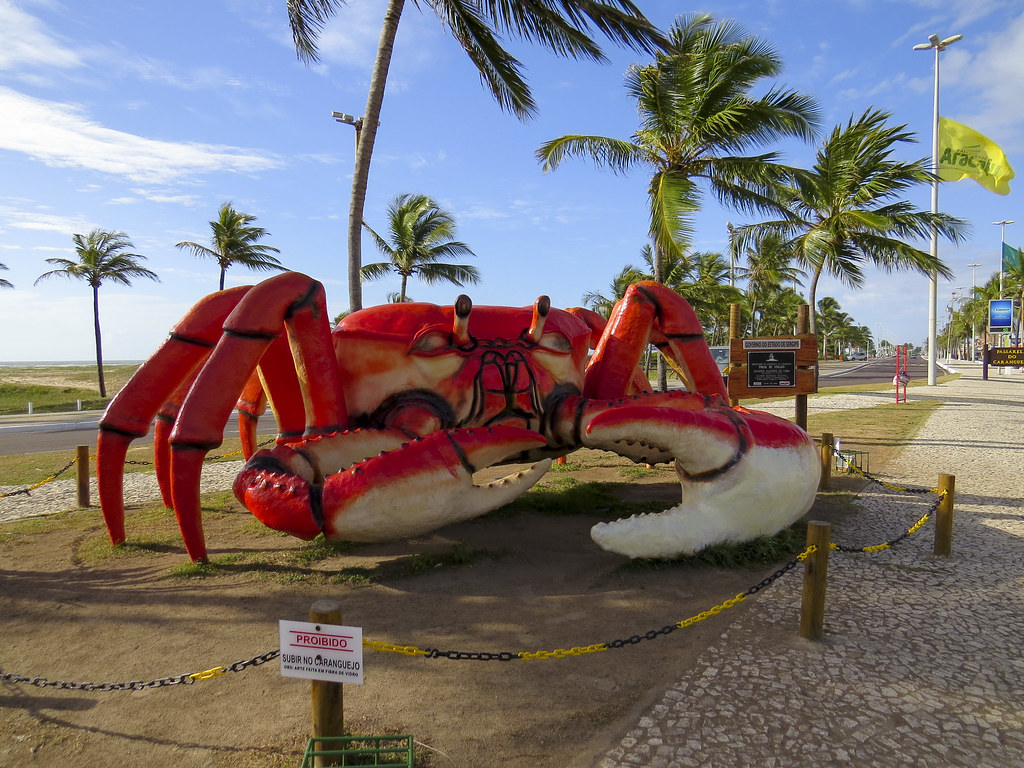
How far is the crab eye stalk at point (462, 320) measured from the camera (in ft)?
13.8

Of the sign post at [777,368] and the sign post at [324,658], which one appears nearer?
the sign post at [324,658]

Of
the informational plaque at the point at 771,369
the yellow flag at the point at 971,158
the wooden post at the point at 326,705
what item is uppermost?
the yellow flag at the point at 971,158

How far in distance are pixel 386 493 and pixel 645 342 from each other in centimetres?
271

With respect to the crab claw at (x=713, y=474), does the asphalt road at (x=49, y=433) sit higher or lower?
lower

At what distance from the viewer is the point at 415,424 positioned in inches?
164

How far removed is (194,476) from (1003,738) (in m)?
4.27

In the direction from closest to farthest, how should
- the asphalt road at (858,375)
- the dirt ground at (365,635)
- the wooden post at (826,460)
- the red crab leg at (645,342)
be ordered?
the dirt ground at (365,635) → the red crab leg at (645,342) → the wooden post at (826,460) → the asphalt road at (858,375)

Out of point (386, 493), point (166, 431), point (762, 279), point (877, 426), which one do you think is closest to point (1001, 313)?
point (762, 279)

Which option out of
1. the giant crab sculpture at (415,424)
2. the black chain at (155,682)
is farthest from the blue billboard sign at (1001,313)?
the black chain at (155,682)

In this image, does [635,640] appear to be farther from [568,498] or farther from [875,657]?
[568,498]

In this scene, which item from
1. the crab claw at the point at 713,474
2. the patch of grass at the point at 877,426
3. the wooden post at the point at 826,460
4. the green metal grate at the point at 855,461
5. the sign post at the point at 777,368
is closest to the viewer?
the crab claw at the point at 713,474

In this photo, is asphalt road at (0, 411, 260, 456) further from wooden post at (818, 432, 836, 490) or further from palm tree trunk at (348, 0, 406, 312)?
wooden post at (818, 432, 836, 490)

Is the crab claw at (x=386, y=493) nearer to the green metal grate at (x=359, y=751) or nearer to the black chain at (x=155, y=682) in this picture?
the black chain at (x=155, y=682)

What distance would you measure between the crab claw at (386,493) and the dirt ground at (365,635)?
679mm
